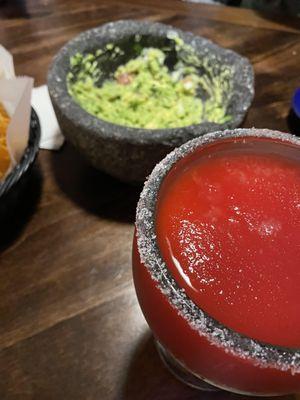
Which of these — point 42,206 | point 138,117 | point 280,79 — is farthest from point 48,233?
point 280,79

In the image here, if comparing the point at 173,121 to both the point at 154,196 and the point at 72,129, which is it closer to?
the point at 72,129

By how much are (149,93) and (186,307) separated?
2.48ft

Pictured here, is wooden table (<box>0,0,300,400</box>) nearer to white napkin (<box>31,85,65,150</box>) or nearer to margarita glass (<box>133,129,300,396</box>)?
white napkin (<box>31,85,65,150</box>)

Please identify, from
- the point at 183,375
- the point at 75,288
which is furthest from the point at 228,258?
the point at 75,288

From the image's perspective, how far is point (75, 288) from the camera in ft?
2.98

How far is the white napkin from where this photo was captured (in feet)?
3.74

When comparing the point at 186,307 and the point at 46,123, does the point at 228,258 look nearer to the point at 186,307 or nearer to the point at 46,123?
the point at 186,307

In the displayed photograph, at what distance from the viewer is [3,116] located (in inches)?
39.0

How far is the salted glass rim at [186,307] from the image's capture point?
1.62ft

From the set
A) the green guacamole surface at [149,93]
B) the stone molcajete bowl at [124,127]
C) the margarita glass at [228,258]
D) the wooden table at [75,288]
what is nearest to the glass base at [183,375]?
the wooden table at [75,288]

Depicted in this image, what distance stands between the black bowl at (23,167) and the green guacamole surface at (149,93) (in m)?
0.12

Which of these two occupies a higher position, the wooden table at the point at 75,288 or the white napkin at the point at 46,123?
the white napkin at the point at 46,123

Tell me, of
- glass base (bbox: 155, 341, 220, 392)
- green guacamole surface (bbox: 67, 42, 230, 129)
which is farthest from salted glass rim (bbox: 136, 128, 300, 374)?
green guacamole surface (bbox: 67, 42, 230, 129)

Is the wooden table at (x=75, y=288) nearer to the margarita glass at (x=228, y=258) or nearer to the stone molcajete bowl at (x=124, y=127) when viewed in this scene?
the stone molcajete bowl at (x=124, y=127)
